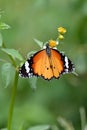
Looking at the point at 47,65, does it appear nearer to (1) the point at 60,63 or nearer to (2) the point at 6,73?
(1) the point at 60,63

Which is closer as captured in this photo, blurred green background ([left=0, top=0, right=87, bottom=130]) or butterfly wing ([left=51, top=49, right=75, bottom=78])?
butterfly wing ([left=51, top=49, right=75, bottom=78])

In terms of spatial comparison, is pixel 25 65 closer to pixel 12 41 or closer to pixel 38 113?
pixel 38 113

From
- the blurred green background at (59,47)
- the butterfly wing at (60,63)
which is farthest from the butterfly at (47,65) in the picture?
the blurred green background at (59,47)

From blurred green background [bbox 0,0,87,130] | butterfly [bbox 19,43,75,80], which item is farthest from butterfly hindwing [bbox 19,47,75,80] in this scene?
blurred green background [bbox 0,0,87,130]

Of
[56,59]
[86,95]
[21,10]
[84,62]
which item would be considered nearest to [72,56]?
[84,62]

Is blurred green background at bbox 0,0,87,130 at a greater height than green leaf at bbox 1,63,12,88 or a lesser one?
greater

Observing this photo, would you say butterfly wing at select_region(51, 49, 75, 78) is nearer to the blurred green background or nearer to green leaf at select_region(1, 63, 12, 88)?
green leaf at select_region(1, 63, 12, 88)

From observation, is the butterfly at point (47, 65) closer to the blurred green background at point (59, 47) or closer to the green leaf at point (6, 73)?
the green leaf at point (6, 73)
